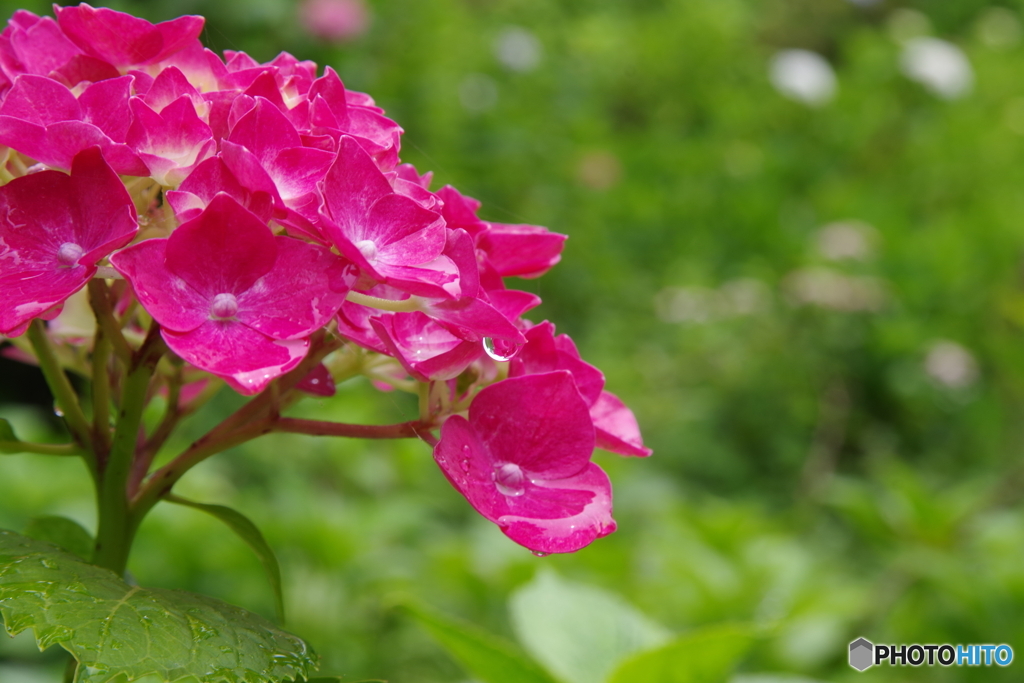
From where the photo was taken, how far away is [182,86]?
0.44 metres

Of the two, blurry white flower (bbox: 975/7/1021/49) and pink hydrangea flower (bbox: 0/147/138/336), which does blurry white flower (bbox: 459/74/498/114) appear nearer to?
pink hydrangea flower (bbox: 0/147/138/336)

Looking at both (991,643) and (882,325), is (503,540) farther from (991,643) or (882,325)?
(882,325)

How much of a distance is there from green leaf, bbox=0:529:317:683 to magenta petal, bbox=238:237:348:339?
0.44ft

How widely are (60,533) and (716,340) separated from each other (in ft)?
8.49

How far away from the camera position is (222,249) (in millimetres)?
374

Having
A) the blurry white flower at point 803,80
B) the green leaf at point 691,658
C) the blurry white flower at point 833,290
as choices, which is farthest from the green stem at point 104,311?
the blurry white flower at point 803,80

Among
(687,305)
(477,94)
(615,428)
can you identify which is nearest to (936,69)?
(687,305)

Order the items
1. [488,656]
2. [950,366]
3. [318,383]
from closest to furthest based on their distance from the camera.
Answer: [318,383] < [488,656] < [950,366]

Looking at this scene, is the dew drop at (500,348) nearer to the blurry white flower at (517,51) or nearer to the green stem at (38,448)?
the green stem at (38,448)

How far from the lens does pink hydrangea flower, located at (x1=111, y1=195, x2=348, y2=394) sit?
0.36 metres

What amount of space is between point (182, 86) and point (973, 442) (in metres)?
2.99

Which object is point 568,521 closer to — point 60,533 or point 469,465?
point 469,465

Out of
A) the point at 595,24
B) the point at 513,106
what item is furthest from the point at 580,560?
the point at 595,24

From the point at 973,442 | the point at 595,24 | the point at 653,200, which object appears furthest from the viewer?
the point at 595,24
